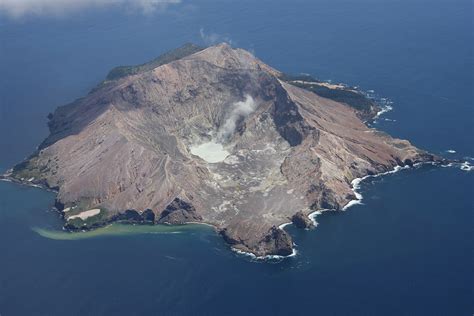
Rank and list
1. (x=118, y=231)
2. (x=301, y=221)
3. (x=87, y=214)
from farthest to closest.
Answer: (x=87, y=214) → (x=118, y=231) → (x=301, y=221)

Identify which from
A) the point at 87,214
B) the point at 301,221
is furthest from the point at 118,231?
the point at 301,221

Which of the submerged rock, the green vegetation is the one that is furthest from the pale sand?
the submerged rock

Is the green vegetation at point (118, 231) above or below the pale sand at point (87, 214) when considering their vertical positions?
below

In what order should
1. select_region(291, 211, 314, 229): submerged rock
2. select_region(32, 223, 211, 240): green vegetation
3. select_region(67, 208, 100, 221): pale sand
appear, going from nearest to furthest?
1. select_region(291, 211, 314, 229): submerged rock
2. select_region(32, 223, 211, 240): green vegetation
3. select_region(67, 208, 100, 221): pale sand

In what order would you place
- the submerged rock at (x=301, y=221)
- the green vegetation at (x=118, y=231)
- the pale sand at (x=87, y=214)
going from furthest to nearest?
the pale sand at (x=87, y=214)
the green vegetation at (x=118, y=231)
the submerged rock at (x=301, y=221)

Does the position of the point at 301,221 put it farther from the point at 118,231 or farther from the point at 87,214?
the point at 87,214

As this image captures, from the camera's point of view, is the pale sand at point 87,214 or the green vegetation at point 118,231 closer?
the green vegetation at point 118,231

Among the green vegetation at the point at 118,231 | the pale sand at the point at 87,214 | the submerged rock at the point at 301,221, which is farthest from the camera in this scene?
the pale sand at the point at 87,214

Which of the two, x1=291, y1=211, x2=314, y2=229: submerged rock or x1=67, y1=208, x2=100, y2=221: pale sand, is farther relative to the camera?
x1=67, y1=208, x2=100, y2=221: pale sand

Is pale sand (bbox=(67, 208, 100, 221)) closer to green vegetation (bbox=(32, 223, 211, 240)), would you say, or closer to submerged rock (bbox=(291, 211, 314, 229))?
green vegetation (bbox=(32, 223, 211, 240))

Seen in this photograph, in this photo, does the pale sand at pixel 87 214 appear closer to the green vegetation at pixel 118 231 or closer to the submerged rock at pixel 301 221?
the green vegetation at pixel 118 231

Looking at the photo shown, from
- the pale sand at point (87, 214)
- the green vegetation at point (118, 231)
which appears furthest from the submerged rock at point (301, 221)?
the pale sand at point (87, 214)
